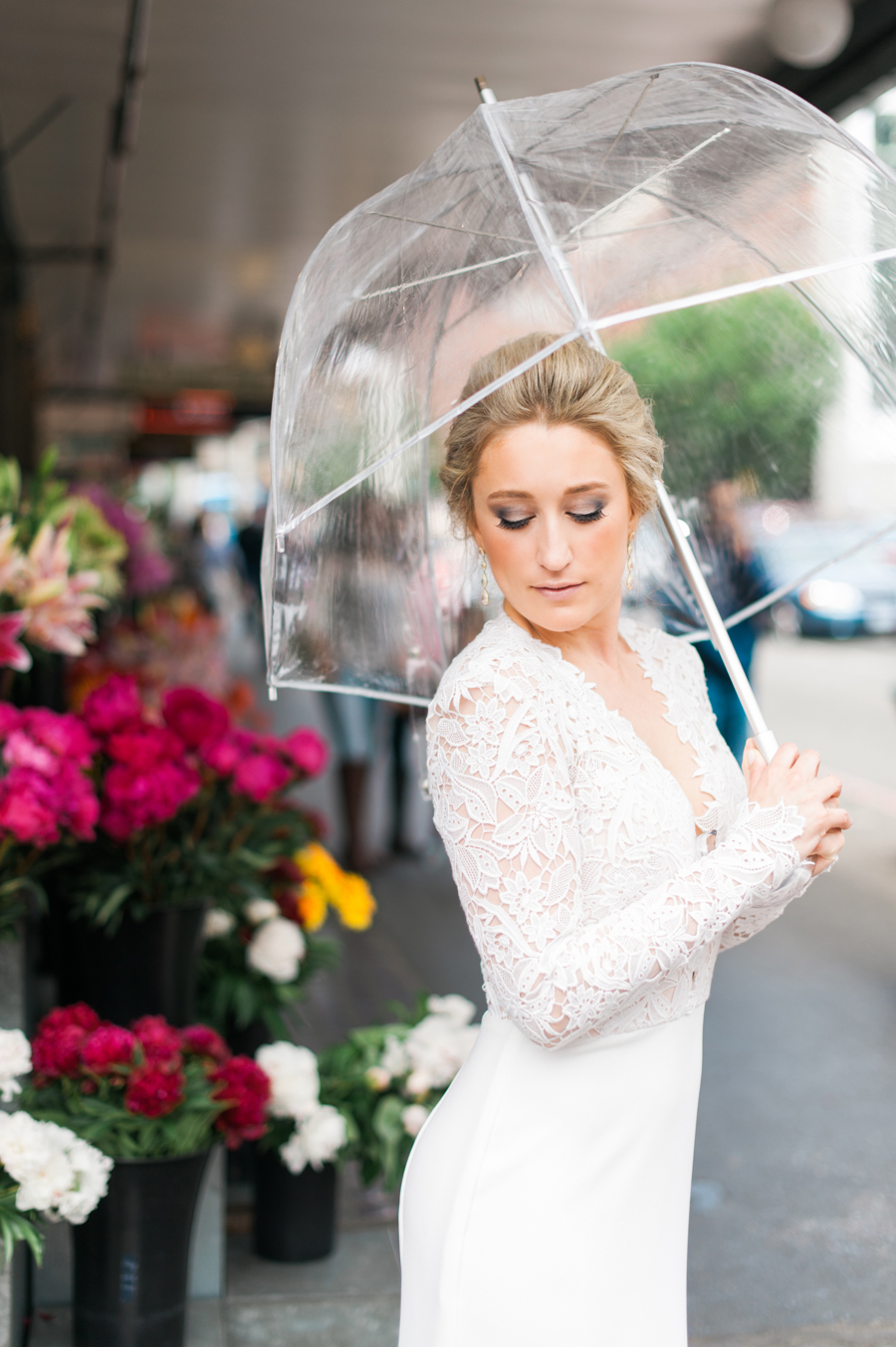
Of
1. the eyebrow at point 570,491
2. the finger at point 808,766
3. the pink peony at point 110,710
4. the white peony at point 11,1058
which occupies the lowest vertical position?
the white peony at point 11,1058

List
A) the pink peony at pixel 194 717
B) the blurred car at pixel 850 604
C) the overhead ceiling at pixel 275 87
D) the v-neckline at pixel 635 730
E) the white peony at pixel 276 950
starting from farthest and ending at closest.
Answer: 1. the blurred car at pixel 850 604
2. the overhead ceiling at pixel 275 87
3. the white peony at pixel 276 950
4. the pink peony at pixel 194 717
5. the v-neckline at pixel 635 730

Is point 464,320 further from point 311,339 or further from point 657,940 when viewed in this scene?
point 657,940

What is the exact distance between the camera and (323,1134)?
307 cm

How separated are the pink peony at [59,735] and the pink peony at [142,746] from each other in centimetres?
15

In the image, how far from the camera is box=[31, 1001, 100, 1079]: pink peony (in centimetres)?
262

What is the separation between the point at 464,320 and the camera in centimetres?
192

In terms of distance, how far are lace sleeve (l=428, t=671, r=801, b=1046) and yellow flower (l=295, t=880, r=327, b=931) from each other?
2211 millimetres

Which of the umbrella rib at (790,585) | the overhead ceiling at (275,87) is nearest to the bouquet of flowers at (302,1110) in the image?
the umbrella rib at (790,585)

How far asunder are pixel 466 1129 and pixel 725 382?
1.47 meters

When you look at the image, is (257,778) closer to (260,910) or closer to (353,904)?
(260,910)

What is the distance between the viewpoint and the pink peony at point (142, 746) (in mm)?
3104

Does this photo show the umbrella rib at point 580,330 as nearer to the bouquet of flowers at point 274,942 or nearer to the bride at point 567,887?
the bride at point 567,887

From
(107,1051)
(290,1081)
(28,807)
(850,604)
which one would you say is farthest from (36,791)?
(850,604)

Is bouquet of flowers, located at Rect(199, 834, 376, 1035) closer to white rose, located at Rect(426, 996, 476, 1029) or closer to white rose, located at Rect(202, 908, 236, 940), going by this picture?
white rose, located at Rect(202, 908, 236, 940)
